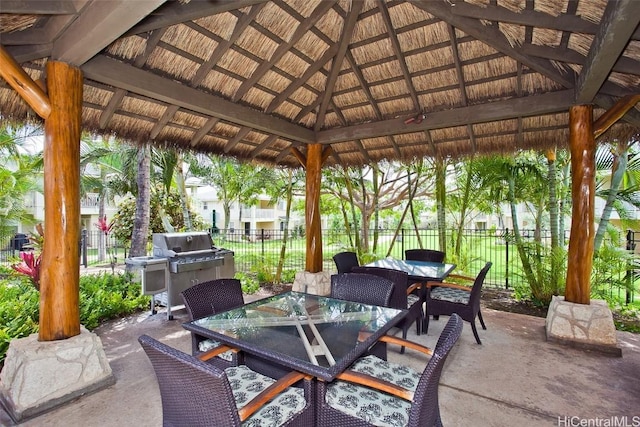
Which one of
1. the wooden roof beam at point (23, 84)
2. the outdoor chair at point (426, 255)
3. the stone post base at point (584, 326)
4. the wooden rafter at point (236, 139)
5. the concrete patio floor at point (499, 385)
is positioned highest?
the wooden rafter at point (236, 139)

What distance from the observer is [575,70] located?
10.9 feet

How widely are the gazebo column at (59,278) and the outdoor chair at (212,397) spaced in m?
1.49

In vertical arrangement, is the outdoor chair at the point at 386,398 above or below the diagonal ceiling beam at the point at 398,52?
below

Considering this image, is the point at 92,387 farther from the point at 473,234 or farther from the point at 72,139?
the point at 473,234

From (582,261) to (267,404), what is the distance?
375cm

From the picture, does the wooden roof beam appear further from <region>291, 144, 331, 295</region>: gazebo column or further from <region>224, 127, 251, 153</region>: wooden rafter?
<region>291, 144, 331, 295</region>: gazebo column

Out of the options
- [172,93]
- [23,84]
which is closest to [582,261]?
[172,93]

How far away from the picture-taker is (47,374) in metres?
2.41

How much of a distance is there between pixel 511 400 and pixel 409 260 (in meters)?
2.80

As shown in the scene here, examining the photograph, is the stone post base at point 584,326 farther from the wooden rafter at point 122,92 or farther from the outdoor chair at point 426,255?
the wooden rafter at point 122,92

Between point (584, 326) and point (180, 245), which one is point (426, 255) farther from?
point (180, 245)

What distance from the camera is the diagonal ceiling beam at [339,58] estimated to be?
11.4 feet

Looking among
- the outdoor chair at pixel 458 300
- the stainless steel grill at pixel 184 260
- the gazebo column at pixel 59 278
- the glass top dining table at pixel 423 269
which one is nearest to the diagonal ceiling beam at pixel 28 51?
the gazebo column at pixel 59 278

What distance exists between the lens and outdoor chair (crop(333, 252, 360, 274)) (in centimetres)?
456
